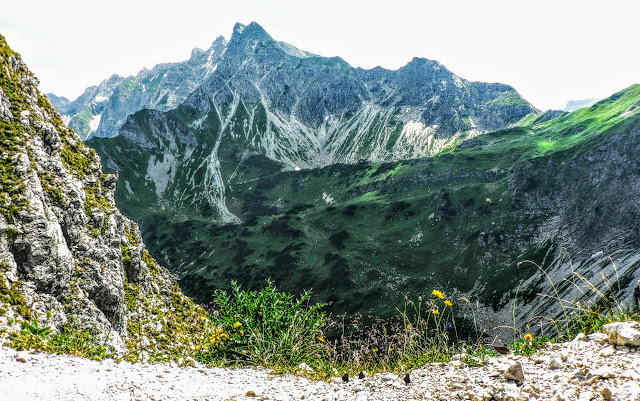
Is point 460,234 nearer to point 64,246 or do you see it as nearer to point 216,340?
point 64,246

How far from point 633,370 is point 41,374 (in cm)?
752

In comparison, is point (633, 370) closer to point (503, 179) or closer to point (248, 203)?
point (503, 179)

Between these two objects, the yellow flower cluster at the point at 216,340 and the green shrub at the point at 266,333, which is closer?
the green shrub at the point at 266,333

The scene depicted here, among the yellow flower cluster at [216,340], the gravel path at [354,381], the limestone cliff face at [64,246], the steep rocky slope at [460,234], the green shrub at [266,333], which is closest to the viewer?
the gravel path at [354,381]

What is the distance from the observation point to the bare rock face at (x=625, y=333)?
4.36 meters

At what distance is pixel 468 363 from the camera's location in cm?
568

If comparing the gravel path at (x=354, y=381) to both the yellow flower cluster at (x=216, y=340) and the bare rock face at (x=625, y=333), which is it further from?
the yellow flower cluster at (x=216, y=340)

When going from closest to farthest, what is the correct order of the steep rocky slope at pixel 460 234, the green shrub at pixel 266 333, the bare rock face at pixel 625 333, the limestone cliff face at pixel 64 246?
the bare rock face at pixel 625 333 < the green shrub at pixel 266 333 < the limestone cliff face at pixel 64 246 < the steep rocky slope at pixel 460 234

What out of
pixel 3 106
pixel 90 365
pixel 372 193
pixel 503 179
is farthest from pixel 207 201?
pixel 90 365

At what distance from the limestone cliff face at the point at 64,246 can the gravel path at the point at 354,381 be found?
6.09ft

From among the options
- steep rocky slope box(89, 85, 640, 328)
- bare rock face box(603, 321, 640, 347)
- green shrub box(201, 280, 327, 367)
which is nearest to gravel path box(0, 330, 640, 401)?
bare rock face box(603, 321, 640, 347)

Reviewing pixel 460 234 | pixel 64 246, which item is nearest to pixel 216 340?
pixel 64 246

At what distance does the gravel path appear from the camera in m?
4.07

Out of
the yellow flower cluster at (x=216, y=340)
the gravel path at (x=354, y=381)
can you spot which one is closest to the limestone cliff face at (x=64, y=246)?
the gravel path at (x=354, y=381)
